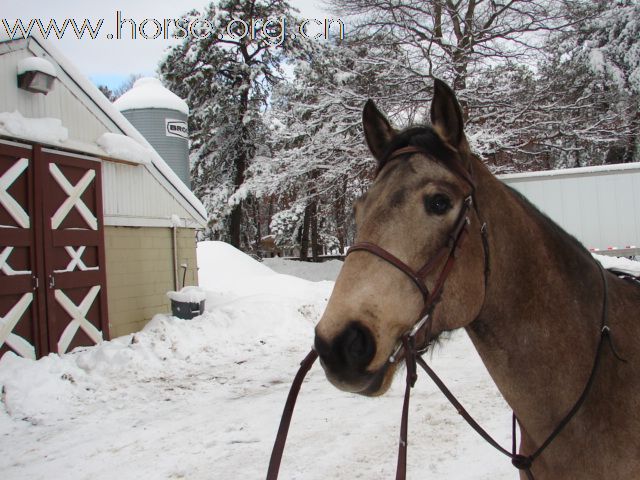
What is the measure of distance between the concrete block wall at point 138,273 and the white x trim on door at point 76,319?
1.65 ft

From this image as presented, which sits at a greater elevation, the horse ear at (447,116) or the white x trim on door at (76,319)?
the horse ear at (447,116)

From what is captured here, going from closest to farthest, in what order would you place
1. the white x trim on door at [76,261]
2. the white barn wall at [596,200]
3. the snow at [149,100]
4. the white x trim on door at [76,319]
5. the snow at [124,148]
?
1. the white x trim on door at [76,319]
2. the white x trim on door at [76,261]
3. the snow at [124,148]
4. the white barn wall at [596,200]
5. the snow at [149,100]

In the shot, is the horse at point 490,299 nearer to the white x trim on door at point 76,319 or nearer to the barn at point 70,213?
the barn at point 70,213

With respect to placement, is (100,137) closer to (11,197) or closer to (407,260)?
(11,197)

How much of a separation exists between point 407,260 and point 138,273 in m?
8.78

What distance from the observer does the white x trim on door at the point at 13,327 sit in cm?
→ 655

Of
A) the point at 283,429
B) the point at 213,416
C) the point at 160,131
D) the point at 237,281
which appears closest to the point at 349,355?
the point at 283,429

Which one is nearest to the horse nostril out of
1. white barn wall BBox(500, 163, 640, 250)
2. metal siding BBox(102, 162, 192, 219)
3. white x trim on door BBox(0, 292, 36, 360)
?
white x trim on door BBox(0, 292, 36, 360)

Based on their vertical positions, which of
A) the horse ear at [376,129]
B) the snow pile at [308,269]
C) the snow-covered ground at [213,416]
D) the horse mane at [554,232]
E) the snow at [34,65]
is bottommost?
the snow pile at [308,269]

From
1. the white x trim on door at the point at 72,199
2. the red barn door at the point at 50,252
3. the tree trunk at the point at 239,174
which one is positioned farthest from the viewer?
the tree trunk at the point at 239,174

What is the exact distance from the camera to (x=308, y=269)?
2205 centimetres

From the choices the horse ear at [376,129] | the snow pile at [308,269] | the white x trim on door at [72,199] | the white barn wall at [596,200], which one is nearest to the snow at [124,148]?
the white x trim on door at [72,199]

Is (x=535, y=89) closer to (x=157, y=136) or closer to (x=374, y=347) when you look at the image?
(x=157, y=136)

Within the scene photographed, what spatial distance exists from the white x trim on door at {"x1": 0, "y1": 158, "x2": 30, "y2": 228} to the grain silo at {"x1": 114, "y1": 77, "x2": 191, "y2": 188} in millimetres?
6929
